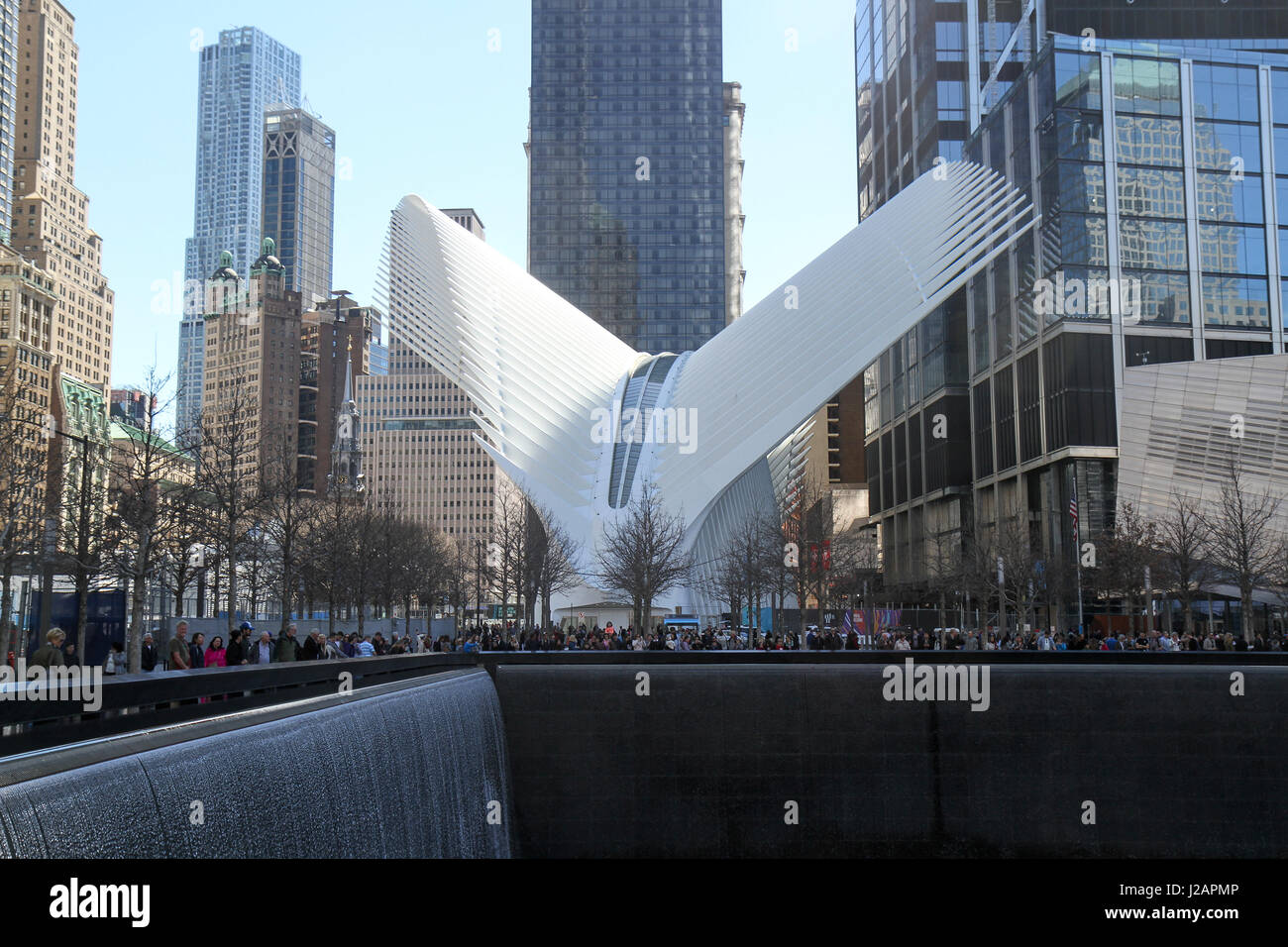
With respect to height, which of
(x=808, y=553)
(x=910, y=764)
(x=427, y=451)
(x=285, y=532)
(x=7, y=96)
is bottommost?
(x=910, y=764)

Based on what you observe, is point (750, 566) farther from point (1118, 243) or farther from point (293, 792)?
point (293, 792)

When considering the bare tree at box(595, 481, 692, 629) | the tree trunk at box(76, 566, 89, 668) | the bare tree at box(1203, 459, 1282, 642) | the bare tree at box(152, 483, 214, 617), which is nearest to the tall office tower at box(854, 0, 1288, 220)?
the bare tree at box(1203, 459, 1282, 642)

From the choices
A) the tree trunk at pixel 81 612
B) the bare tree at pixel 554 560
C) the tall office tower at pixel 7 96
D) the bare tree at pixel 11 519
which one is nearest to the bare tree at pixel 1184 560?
the bare tree at pixel 554 560

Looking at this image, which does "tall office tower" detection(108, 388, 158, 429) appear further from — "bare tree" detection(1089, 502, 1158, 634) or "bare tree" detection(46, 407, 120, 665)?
"bare tree" detection(1089, 502, 1158, 634)

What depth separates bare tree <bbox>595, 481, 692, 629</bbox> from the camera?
1837 inches

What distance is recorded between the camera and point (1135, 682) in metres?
19.2

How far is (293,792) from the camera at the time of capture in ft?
27.9

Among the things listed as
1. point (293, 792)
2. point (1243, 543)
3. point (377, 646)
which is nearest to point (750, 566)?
point (1243, 543)

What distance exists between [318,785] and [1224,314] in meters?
64.7

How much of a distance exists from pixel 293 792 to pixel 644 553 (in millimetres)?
39565

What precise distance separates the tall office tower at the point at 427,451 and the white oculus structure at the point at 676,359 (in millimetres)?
106016

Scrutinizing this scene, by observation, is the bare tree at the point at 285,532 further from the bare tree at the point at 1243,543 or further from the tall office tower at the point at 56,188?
the tall office tower at the point at 56,188
